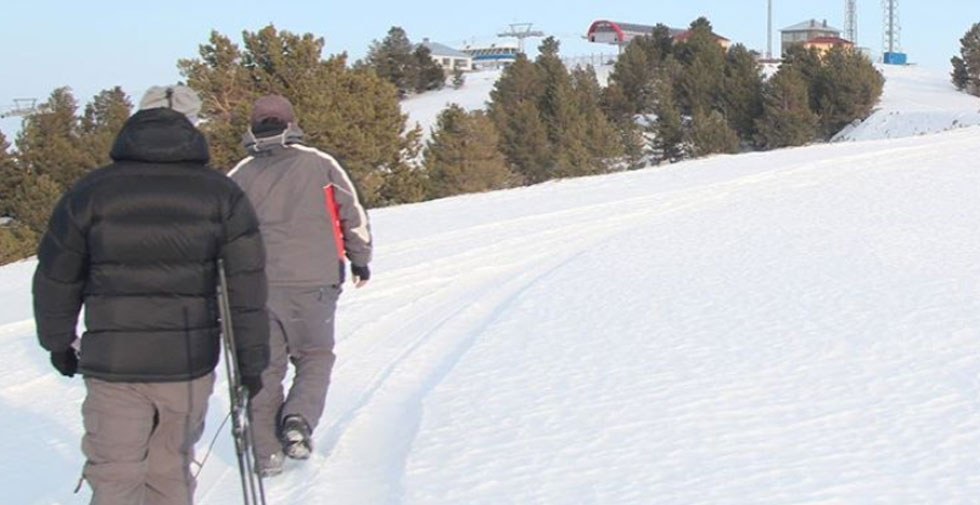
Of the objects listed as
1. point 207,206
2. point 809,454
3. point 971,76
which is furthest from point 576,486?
point 971,76

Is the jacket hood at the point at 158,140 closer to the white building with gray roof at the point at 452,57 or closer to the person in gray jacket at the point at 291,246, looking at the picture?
the person in gray jacket at the point at 291,246

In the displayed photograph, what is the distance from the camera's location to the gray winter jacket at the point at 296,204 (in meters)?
4.95

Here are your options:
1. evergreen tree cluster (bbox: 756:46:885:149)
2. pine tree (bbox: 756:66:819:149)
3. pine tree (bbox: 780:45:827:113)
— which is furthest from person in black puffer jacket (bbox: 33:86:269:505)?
pine tree (bbox: 780:45:827:113)

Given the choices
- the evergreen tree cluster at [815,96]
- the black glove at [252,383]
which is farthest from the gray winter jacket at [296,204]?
the evergreen tree cluster at [815,96]

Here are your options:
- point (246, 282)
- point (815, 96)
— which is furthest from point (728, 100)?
point (246, 282)

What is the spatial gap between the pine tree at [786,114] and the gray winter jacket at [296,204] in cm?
3994

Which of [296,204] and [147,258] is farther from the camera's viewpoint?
[296,204]

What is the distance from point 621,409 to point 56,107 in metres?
41.6

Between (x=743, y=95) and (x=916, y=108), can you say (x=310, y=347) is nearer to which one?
(x=743, y=95)

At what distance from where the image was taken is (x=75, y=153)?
3725cm

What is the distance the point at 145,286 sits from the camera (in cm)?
328

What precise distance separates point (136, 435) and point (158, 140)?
3.14 feet

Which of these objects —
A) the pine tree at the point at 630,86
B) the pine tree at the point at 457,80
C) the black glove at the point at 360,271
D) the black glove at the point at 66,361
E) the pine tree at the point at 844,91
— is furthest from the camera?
the pine tree at the point at 457,80

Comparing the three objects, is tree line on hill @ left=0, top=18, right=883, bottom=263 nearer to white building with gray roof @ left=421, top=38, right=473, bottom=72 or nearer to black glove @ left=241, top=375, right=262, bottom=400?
black glove @ left=241, top=375, right=262, bottom=400
